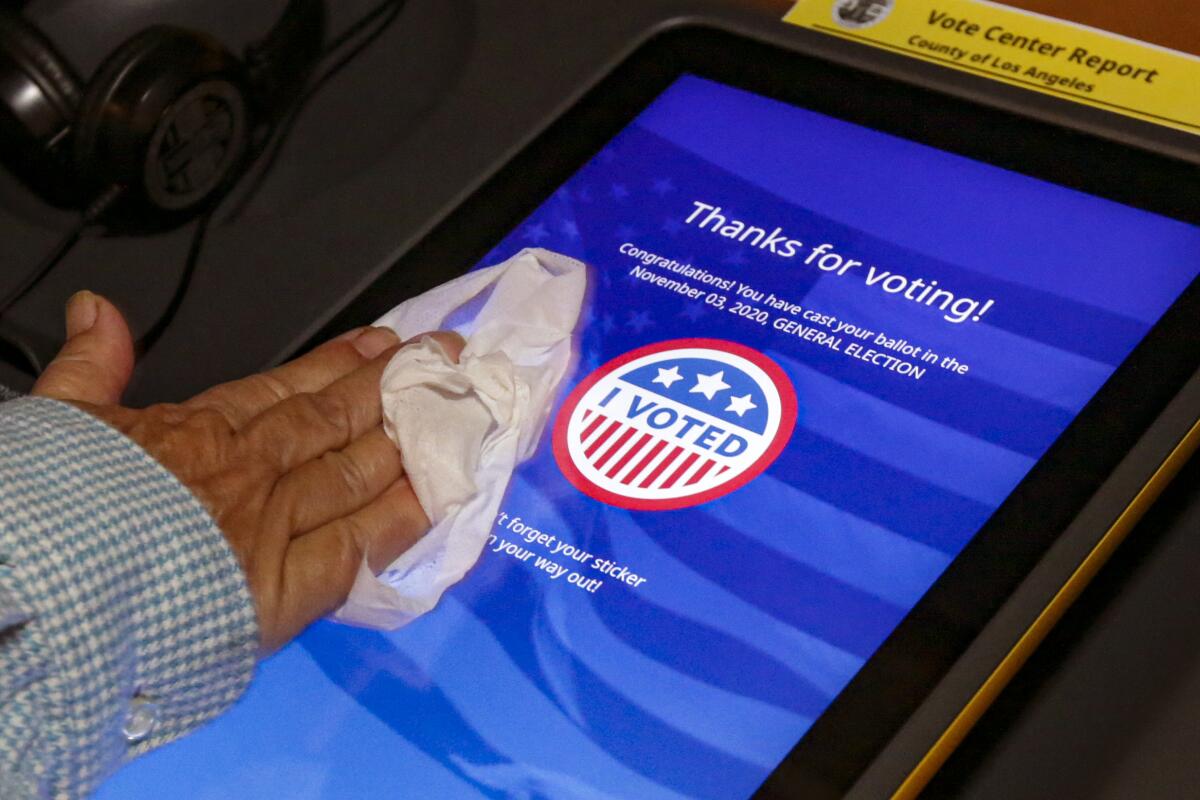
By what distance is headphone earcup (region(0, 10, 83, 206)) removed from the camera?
846 mm

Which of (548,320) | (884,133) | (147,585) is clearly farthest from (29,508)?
(884,133)

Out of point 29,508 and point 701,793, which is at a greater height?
point 701,793

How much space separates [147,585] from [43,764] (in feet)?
0.29

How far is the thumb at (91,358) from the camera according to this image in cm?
72

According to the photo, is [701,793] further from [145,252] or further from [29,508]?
[145,252]

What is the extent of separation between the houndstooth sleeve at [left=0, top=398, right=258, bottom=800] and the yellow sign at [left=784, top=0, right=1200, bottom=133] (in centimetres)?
53

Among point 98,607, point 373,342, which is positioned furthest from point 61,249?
point 98,607

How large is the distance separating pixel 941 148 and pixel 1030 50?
0.10 metres

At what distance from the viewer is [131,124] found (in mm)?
825

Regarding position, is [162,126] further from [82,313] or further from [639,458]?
[639,458]

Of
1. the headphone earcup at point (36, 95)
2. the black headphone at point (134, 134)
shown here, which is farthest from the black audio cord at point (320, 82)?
the headphone earcup at point (36, 95)

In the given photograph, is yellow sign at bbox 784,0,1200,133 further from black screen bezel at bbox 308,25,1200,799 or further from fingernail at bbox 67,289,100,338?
fingernail at bbox 67,289,100,338

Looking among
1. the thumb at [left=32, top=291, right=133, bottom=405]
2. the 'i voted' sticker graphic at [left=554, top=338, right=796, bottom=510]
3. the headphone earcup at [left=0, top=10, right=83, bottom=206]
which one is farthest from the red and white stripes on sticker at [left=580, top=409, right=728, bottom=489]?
the headphone earcup at [left=0, top=10, right=83, bottom=206]

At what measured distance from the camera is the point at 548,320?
2.52 ft
